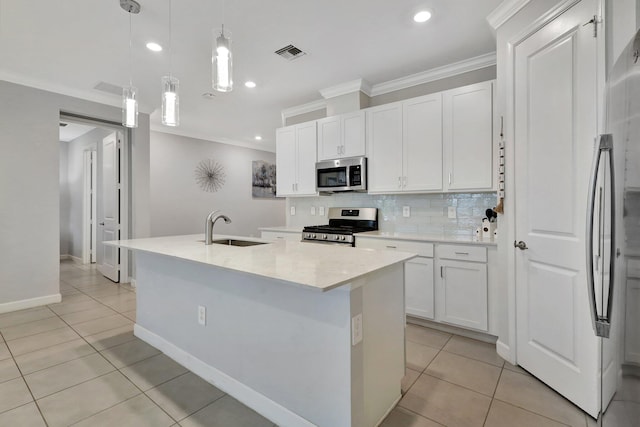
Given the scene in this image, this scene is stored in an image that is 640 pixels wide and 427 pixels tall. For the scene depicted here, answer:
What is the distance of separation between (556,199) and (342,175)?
2269 millimetres

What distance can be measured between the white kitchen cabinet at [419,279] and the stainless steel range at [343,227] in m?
0.59

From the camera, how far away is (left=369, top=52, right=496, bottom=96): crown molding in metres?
3.06

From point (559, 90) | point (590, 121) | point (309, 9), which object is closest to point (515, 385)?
point (590, 121)

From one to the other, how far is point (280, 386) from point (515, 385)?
155 centimetres

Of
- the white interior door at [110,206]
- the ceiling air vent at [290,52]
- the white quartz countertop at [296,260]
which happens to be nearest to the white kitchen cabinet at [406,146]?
the ceiling air vent at [290,52]

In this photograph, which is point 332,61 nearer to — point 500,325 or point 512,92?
point 512,92

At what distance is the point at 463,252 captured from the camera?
2.68 meters

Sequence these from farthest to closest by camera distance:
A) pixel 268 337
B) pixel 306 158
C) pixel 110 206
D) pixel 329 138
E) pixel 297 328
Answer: pixel 110 206 < pixel 306 158 < pixel 329 138 < pixel 268 337 < pixel 297 328

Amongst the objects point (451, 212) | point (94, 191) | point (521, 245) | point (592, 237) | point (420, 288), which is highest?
point (94, 191)

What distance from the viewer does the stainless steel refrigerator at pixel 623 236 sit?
0.84 metres

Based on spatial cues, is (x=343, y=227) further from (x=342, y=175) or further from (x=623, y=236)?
(x=623, y=236)

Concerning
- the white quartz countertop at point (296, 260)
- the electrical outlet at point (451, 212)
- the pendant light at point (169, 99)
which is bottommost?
the white quartz countertop at point (296, 260)

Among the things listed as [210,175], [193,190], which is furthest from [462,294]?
[210,175]

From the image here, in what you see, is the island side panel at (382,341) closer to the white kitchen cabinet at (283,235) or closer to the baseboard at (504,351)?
the baseboard at (504,351)
